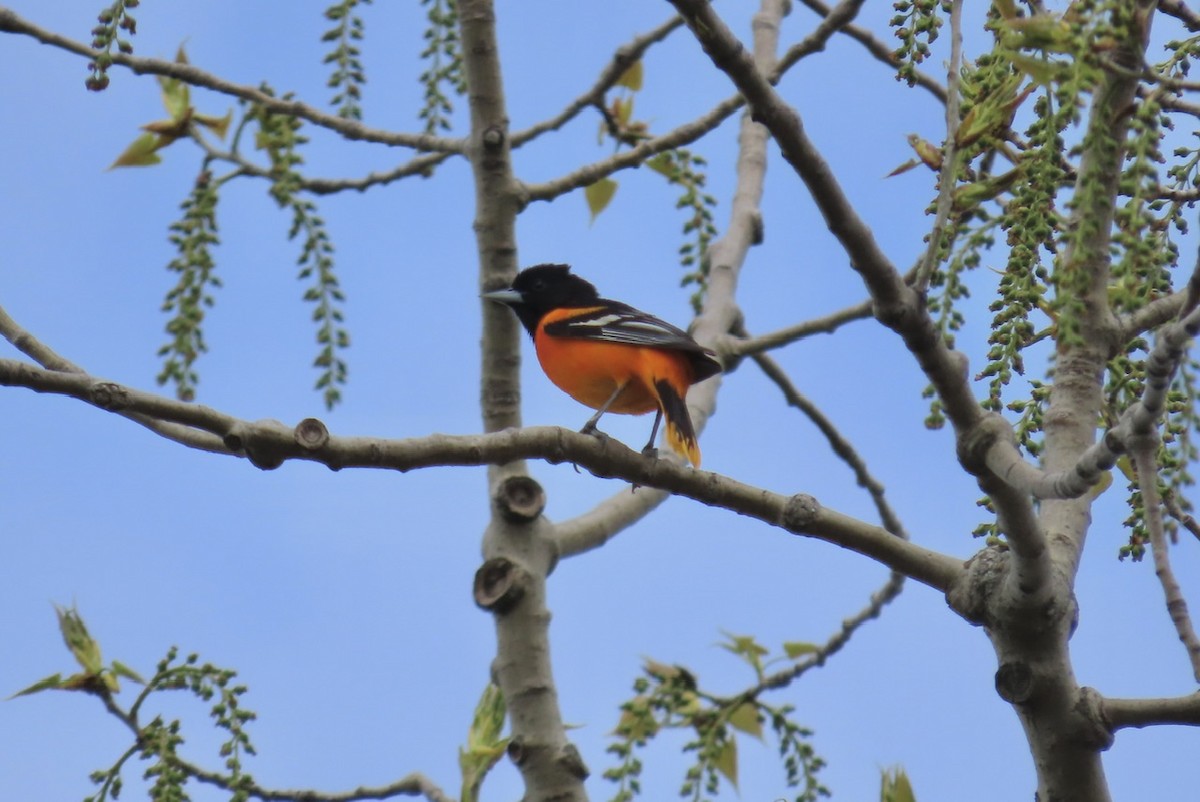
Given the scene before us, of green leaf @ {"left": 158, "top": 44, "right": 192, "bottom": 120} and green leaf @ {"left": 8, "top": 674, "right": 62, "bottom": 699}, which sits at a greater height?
green leaf @ {"left": 158, "top": 44, "right": 192, "bottom": 120}

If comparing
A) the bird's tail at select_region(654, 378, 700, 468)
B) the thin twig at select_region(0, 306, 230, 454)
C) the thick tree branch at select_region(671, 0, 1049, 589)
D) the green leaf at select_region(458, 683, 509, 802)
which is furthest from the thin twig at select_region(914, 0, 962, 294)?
the bird's tail at select_region(654, 378, 700, 468)

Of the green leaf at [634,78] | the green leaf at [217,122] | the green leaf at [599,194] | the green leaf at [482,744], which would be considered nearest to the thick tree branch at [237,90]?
the green leaf at [217,122]

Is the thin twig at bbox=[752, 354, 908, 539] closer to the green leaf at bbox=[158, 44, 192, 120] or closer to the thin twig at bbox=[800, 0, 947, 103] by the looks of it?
the thin twig at bbox=[800, 0, 947, 103]

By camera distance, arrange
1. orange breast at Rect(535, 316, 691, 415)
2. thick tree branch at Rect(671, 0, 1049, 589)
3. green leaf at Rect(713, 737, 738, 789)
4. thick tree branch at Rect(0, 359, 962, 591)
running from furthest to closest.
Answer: orange breast at Rect(535, 316, 691, 415) → green leaf at Rect(713, 737, 738, 789) → thick tree branch at Rect(0, 359, 962, 591) → thick tree branch at Rect(671, 0, 1049, 589)

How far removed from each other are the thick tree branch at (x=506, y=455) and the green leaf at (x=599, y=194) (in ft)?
7.82

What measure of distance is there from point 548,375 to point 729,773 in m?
1.72

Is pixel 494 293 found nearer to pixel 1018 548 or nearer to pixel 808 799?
pixel 808 799

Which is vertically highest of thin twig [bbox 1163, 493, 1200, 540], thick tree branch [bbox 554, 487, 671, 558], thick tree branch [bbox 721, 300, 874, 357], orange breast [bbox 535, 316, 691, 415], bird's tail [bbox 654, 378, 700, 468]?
thick tree branch [bbox 721, 300, 874, 357]

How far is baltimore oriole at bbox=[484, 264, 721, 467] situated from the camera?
15.0 ft

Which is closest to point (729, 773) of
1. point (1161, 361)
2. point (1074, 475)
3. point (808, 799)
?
point (808, 799)

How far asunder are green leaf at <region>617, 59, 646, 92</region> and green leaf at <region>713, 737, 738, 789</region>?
2.50 metres

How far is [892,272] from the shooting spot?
2377 millimetres

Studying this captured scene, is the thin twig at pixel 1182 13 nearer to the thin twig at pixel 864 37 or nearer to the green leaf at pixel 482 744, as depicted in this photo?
the green leaf at pixel 482 744

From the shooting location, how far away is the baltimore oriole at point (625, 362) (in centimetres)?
457
